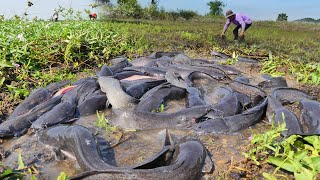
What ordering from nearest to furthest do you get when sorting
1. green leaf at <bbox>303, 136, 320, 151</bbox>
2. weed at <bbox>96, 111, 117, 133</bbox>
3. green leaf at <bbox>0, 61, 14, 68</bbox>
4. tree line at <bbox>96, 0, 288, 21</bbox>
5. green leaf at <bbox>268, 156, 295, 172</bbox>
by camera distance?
1. green leaf at <bbox>268, 156, 295, 172</bbox>
2. green leaf at <bbox>303, 136, 320, 151</bbox>
3. weed at <bbox>96, 111, 117, 133</bbox>
4. green leaf at <bbox>0, 61, 14, 68</bbox>
5. tree line at <bbox>96, 0, 288, 21</bbox>

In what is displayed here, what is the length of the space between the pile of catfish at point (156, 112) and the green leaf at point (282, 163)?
0.57 meters

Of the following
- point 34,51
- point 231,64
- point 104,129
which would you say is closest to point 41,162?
point 104,129

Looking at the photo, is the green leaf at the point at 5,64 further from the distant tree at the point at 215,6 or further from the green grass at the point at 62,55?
the distant tree at the point at 215,6

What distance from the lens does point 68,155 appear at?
128 inches

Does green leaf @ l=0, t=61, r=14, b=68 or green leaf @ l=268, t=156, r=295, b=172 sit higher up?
green leaf @ l=0, t=61, r=14, b=68

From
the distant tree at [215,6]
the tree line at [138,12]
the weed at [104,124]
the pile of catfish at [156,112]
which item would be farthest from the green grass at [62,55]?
the distant tree at [215,6]

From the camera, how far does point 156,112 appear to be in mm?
4242

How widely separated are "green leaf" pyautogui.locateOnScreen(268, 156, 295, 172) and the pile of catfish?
567mm

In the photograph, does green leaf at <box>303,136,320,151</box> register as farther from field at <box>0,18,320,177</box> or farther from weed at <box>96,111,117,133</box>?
field at <box>0,18,320,177</box>

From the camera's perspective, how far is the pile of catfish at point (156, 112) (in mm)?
2799

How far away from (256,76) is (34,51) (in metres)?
4.33

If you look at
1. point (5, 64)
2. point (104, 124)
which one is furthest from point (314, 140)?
point (5, 64)

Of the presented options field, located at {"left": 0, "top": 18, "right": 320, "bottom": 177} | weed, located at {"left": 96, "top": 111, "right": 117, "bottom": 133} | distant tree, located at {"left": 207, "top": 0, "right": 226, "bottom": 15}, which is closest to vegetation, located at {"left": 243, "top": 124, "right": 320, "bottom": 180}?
weed, located at {"left": 96, "top": 111, "right": 117, "bottom": 133}

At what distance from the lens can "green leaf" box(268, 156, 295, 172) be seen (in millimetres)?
2745
